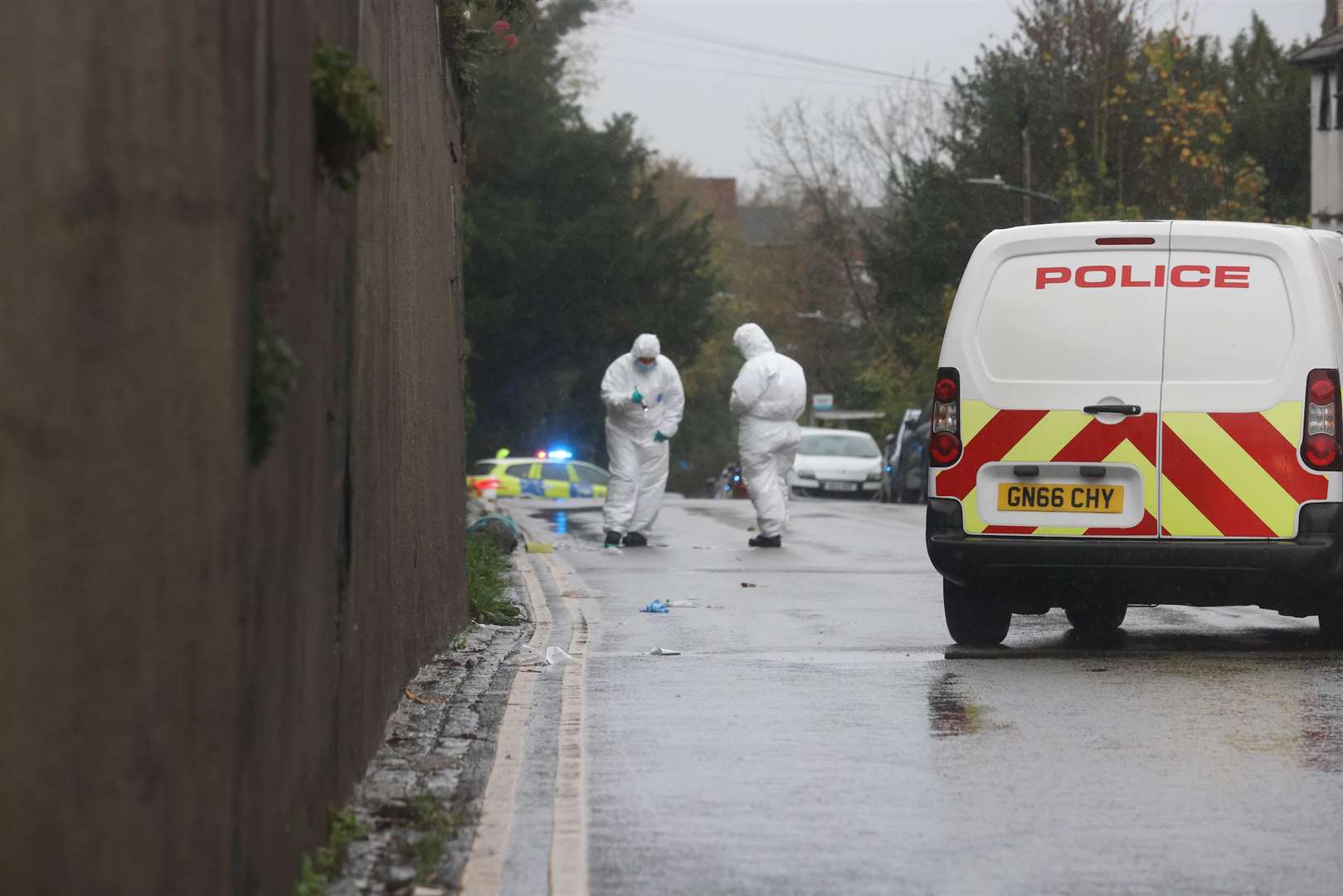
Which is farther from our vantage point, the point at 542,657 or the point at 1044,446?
the point at 542,657

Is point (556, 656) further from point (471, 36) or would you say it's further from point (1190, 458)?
point (471, 36)

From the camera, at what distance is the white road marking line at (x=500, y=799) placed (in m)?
4.91

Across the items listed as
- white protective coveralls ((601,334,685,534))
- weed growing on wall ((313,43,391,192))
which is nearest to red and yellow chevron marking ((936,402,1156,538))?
weed growing on wall ((313,43,391,192))

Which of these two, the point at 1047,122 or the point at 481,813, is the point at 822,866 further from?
the point at 1047,122

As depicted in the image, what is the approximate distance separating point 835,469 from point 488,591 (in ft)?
96.1

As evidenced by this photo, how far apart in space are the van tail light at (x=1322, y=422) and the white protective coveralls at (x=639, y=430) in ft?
31.7

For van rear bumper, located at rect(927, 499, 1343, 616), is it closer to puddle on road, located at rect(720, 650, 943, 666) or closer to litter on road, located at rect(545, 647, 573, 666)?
puddle on road, located at rect(720, 650, 943, 666)

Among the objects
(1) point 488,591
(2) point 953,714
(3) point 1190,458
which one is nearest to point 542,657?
(1) point 488,591

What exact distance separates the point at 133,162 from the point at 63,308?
0.92 ft

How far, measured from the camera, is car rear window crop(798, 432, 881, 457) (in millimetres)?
41625

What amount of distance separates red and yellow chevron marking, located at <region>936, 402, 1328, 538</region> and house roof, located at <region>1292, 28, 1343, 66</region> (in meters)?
32.1

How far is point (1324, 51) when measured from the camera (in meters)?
39.2

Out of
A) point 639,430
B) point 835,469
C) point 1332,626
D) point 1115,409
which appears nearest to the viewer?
point 1115,409

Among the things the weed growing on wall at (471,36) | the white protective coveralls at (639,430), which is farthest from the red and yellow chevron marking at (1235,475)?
the white protective coveralls at (639,430)
